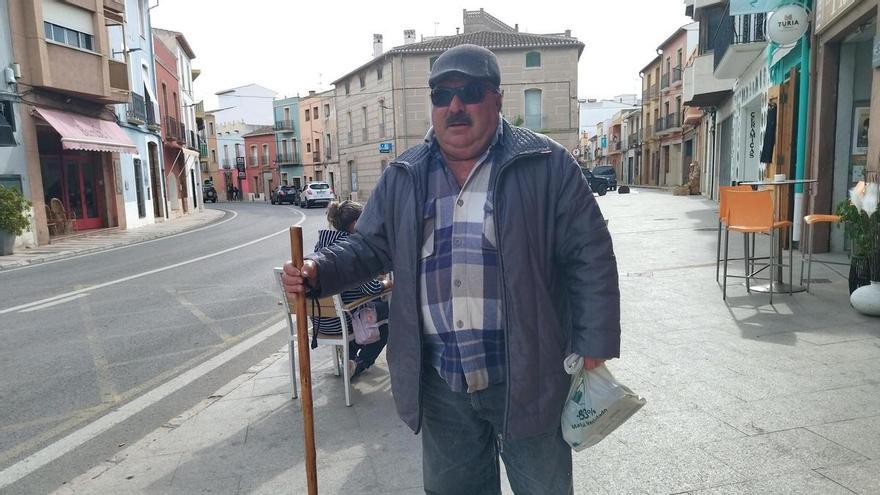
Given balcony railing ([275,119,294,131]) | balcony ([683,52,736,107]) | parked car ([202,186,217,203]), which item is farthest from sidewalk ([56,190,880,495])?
balcony railing ([275,119,294,131])

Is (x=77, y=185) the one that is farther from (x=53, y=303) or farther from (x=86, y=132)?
(x=53, y=303)

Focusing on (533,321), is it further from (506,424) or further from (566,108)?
(566,108)

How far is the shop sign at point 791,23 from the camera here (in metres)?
8.33

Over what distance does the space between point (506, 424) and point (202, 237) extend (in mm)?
16376

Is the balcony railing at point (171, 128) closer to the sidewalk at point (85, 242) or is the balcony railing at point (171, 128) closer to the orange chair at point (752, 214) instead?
the sidewalk at point (85, 242)

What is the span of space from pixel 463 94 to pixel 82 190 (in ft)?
68.6

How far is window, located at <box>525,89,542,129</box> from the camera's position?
38188 millimetres

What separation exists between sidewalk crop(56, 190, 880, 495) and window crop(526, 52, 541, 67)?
35.0 metres

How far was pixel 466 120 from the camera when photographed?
6.20 ft

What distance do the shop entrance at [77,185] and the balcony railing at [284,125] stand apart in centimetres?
3872

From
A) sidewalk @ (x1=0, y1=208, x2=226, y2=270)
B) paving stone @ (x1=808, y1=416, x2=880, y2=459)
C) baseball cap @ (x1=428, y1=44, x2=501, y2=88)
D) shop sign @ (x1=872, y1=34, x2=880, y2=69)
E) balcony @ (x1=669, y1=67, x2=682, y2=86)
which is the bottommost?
sidewalk @ (x1=0, y1=208, x2=226, y2=270)

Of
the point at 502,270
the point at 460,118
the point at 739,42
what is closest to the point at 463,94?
the point at 460,118

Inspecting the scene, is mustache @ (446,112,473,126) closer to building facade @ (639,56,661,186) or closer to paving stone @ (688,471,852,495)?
paving stone @ (688,471,852,495)

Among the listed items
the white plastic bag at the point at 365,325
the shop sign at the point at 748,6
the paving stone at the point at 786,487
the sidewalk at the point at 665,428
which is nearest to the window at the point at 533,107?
the shop sign at the point at 748,6
